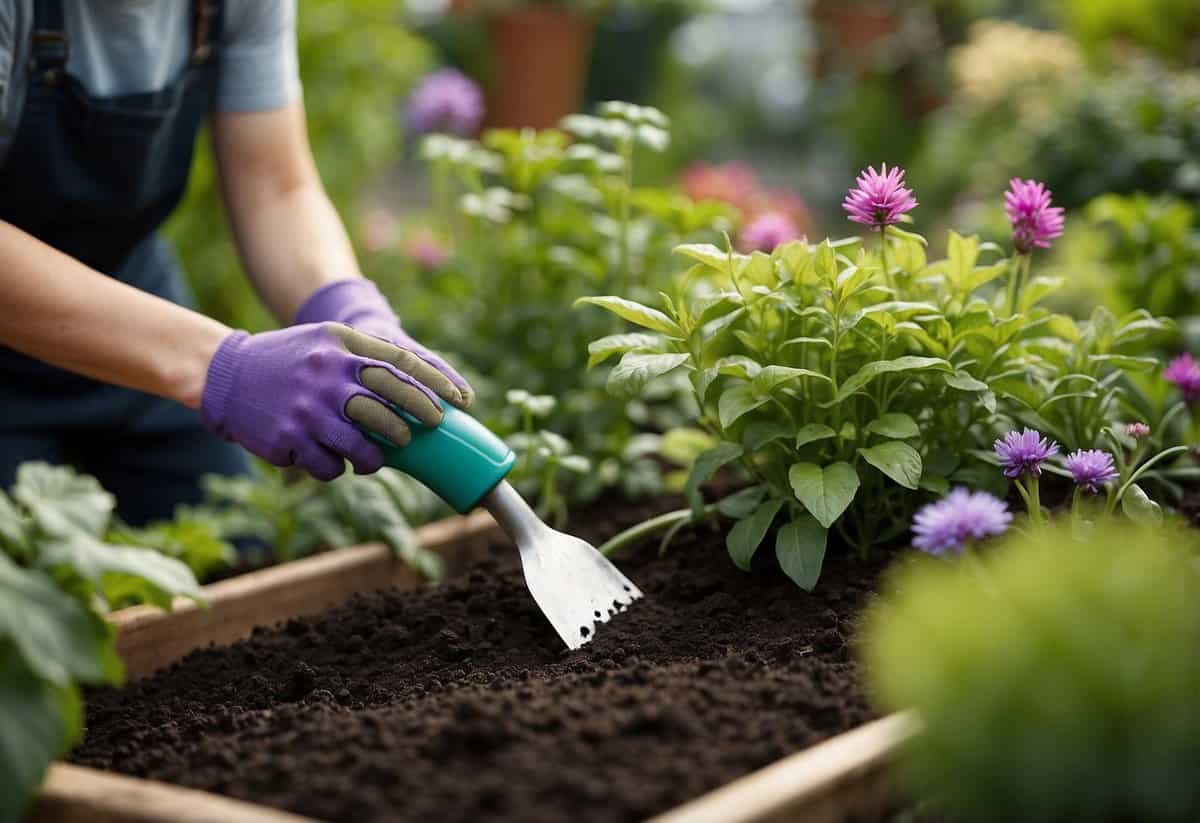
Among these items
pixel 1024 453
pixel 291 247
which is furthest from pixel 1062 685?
pixel 291 247

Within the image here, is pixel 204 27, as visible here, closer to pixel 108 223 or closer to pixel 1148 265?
pixel 108 223

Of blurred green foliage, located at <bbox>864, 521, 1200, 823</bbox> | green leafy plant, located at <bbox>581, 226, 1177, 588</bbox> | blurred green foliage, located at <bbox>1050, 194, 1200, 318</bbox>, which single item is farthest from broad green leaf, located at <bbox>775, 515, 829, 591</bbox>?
blurred green foliage, located at <bbox>1050, 194, 1200, 318</bbox>

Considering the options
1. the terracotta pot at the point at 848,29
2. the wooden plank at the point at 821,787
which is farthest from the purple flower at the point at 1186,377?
the terracotta pot at the point at 848,29

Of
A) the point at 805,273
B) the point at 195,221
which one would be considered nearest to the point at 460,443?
the point at 805,273

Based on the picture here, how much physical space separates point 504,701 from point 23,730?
0.39 m

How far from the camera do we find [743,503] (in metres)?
1.54

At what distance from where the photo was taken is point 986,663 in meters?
0.88

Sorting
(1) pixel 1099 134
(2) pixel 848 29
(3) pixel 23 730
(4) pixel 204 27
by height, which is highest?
(2) pixel 848 29

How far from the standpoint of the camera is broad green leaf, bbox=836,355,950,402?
134cm

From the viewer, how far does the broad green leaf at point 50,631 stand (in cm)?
96

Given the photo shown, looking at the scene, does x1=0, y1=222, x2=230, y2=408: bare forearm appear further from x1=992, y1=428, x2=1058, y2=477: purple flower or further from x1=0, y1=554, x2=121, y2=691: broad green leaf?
x1=992, y1=428, x2=1058, y2=477: purple flower

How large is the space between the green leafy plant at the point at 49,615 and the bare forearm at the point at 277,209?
0.88 metres

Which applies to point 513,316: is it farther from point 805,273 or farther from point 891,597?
point 891,597

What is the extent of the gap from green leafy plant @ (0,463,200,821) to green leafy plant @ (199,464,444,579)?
705 mm
